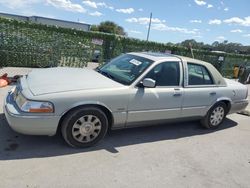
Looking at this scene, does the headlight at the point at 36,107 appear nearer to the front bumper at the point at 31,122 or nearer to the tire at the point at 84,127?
the front bumper at the point at 31,122

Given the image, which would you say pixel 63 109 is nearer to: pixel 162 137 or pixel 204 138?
pixel 162 137

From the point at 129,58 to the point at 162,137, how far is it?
5.40 ft

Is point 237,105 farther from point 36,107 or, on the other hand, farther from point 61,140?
point 36,107

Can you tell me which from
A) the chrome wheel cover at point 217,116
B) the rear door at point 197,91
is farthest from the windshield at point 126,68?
the chrome wheel cover at point 217,116

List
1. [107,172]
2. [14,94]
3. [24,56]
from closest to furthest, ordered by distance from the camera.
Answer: [107,172] < [14,94] < [24,56]

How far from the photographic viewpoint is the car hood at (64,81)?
12.8 ft

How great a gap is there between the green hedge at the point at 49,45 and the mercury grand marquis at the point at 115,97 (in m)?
6.92

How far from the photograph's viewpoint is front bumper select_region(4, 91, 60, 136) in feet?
11.9

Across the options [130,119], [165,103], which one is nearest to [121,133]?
[130,119]

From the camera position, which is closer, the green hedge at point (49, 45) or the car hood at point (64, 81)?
the car hood at point (64, 81)

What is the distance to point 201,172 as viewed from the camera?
3.92 m

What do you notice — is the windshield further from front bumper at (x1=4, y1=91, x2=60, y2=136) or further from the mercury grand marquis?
front bumper at (x1=4, y1=91, x2=60, y2=136)

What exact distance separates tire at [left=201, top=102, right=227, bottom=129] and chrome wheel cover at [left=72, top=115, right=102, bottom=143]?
254cm

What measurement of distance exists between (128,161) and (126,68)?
1.73 meters
